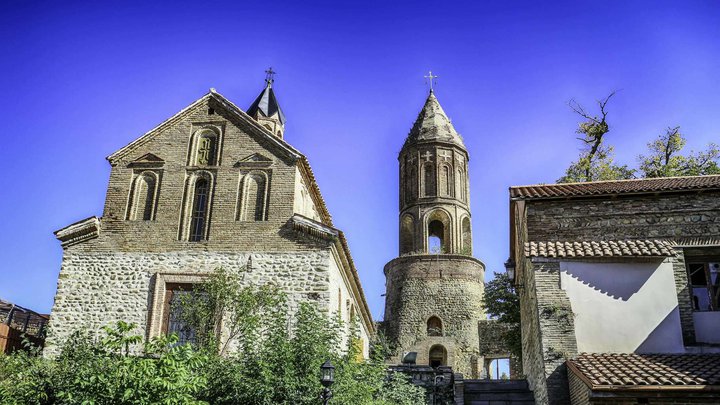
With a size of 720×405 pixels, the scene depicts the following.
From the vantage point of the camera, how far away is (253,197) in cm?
1695

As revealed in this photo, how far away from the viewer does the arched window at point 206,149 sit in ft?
58.1

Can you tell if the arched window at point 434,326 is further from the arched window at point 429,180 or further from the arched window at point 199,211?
the arched window at point 199,211

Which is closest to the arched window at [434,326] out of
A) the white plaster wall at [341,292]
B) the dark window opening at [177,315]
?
the white plaster wall at [341,292]

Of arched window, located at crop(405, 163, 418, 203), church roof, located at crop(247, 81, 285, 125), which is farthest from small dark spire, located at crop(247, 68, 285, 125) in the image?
arched window, located at crop(405, 163, 418, 203)

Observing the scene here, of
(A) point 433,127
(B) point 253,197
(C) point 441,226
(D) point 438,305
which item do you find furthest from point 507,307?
(A) point 433,127

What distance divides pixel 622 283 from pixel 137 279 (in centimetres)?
1231

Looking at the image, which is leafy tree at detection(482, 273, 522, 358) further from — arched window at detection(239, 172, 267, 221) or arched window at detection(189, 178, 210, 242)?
arched window at detection(189, 178, 210, 242)

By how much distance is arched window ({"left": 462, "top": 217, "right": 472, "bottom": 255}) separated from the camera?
30.0 meters

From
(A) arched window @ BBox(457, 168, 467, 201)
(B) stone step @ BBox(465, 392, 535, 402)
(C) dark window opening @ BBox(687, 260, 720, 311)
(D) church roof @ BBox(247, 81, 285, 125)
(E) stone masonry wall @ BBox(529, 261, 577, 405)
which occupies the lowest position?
(B) stone step @ BBox(465, 392, 535, 402)

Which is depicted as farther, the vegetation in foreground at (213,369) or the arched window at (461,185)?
the arched window at (461,185)

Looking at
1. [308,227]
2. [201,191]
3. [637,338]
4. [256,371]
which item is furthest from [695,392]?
[201,191]

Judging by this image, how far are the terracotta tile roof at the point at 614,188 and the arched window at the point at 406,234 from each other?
14940 millimetres

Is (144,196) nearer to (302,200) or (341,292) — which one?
(302,200)

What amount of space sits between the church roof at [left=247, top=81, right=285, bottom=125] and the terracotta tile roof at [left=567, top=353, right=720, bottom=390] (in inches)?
787
